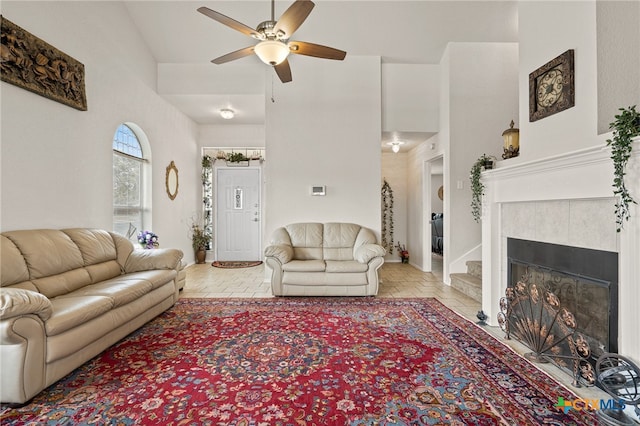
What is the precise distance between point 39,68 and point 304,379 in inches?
140

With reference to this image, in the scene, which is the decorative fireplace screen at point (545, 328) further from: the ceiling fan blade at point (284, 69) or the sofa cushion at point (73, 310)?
the sofa cushion at point (73, 310)

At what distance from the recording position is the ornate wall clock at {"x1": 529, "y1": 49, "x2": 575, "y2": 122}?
2.20 metres

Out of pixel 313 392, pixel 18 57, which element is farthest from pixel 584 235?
pixel 18 57

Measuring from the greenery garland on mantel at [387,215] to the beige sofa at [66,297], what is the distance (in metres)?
4.36

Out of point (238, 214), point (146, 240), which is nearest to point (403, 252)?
point (238, 214)

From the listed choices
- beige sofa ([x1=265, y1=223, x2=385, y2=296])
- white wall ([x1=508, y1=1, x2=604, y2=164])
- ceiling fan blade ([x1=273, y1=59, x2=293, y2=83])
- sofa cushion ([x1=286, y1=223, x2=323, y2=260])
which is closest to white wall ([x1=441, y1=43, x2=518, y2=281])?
beige sofa ([x1=265, y1=223, x2=385, y2=296])

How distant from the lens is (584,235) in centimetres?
199

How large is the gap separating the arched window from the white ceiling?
1051mm

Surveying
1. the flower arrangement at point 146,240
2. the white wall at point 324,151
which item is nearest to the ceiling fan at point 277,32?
the white wall at point 324,151

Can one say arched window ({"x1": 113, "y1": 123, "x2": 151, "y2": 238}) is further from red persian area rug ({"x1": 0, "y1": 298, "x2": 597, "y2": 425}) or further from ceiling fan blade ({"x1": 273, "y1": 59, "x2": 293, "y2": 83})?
ceiling fan blade ({"x1": 273, "y1": 59, "x2": 293, "y2": 83})

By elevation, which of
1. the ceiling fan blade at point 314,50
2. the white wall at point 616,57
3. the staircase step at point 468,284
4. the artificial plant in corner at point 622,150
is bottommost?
the staircase step at point 468,284

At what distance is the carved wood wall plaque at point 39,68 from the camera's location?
8.04 ft

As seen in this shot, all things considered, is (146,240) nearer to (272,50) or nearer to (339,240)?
(339,240)

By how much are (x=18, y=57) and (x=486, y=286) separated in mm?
4701
